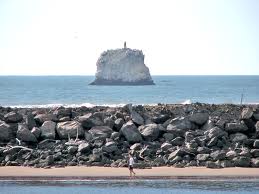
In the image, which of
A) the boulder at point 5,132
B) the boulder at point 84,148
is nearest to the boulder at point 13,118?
the boulder at point 5,132

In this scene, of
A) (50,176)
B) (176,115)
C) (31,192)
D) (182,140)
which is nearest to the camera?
(31,192)

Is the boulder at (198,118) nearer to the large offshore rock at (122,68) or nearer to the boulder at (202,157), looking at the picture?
the boulder at (202,157)

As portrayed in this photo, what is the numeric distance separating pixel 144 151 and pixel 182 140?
2.90 m

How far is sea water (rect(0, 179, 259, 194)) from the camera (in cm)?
2589

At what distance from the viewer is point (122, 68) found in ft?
600

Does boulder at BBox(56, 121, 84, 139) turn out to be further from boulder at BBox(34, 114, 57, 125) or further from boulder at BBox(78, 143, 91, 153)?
boulder at BBox(78, 143, 91, 153)

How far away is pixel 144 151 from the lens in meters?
33.2

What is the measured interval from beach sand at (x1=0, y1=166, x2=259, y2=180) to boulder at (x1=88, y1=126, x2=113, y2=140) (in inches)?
150

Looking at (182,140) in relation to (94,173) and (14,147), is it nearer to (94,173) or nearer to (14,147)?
(94,173)

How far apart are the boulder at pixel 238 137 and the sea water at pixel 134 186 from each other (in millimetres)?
6970

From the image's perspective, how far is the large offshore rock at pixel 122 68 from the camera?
585 ft

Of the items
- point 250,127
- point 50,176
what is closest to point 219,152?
point 250,127

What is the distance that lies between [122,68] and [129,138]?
14825 centimetres

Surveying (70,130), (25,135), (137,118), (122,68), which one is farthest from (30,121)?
(122,68)
